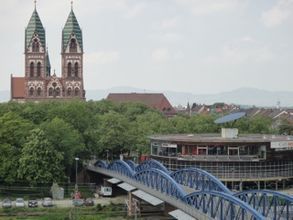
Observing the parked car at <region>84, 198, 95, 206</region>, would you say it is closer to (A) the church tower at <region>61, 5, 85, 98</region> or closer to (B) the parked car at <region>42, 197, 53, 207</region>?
(B) the parked car at <region>42, 197, 53, 207</region>

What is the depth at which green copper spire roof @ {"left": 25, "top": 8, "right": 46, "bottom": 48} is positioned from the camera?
146 meters

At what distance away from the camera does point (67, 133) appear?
268ft

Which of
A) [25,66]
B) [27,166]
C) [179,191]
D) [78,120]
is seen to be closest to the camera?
[179,191]

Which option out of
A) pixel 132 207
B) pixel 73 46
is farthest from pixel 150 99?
pixel 132 207

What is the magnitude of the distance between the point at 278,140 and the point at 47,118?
117 ft

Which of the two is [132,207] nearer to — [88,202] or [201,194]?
[88,202]

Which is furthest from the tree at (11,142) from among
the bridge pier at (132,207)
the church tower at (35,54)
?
the church tower at (35,54)

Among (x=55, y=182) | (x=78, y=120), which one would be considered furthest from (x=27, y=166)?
(x=78, y=120)

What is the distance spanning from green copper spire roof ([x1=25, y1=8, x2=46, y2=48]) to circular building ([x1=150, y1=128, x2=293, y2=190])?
7638cm

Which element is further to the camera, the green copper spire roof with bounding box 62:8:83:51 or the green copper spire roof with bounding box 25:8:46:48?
the green copper spire roof with bounding box 62:8:83:51

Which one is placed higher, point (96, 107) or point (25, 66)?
point (25, 66)

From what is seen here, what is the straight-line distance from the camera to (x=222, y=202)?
140ft

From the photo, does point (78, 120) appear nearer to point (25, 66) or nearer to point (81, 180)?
point (81, 180)

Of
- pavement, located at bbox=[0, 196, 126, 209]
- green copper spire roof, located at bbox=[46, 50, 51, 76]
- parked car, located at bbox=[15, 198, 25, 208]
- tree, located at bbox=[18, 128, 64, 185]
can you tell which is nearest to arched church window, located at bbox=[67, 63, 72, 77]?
green copper spire roof, located at bbox=[46, 50, 51, 76]
